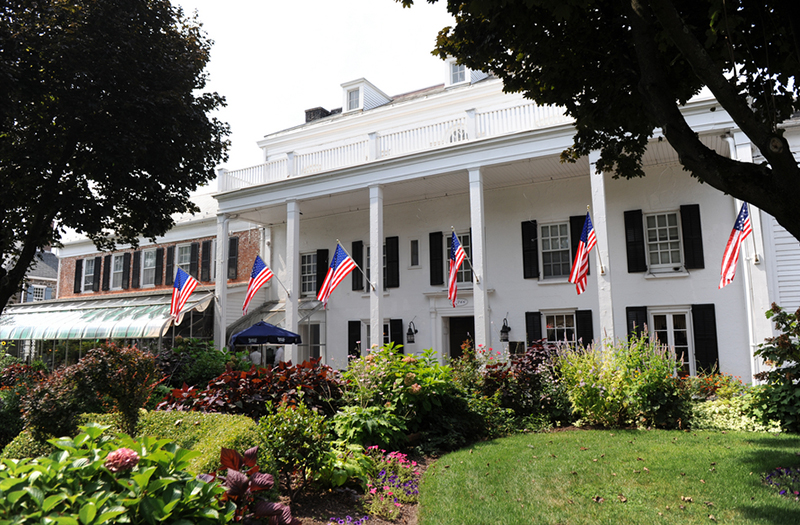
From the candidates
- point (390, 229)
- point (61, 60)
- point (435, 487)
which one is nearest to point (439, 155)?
point (390, 229)

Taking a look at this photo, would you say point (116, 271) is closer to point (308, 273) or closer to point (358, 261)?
point (308, 273)

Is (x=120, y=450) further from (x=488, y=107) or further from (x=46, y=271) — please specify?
(x=46, y=271)

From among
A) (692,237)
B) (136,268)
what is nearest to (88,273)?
(136,268)

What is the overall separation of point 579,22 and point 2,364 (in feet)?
56.2

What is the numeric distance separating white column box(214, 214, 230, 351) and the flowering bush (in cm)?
1321

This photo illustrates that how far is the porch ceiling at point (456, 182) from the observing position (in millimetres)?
14344

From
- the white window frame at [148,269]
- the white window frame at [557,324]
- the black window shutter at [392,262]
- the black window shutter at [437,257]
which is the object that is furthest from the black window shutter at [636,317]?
the white window frame at [148,269]

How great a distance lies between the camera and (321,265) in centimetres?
2011

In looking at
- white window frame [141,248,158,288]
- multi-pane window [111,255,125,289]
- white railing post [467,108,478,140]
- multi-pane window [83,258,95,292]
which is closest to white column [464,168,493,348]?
white railing post [467,108,478,140]

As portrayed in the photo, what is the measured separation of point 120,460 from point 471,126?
13643 millimetres

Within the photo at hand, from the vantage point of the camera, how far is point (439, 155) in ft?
50.5

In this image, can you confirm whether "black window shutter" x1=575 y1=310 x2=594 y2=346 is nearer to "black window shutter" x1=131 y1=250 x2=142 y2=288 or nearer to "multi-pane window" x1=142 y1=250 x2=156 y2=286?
"multi-pane window" x1=142 y1=250 x2=156 y2=286

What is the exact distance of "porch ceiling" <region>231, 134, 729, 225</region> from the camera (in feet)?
47.1

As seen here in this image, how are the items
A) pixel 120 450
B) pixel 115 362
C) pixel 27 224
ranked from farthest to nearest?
pixel 27 224, pixel 115 362, pixel 120 450
